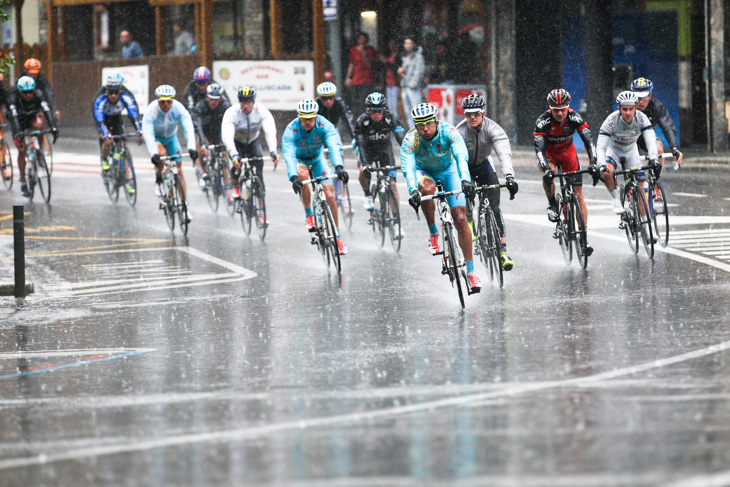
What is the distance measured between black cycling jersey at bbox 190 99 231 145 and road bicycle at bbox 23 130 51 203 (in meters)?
2.92

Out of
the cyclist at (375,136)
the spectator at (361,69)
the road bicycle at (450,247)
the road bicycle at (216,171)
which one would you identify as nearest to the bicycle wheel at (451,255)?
the road bicycle at (450,247)

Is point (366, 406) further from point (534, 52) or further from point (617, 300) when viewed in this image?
point (534, 52)

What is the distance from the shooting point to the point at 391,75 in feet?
104

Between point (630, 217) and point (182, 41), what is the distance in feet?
76.5

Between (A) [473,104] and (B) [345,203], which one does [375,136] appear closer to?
(B) [345,203]

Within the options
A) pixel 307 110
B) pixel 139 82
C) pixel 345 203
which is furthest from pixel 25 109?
pixel 139 82

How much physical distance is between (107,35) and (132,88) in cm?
613

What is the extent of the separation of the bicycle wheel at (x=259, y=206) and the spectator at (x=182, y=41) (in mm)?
18611

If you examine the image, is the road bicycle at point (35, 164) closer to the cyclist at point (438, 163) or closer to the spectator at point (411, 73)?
the spectator at point (411, 73)

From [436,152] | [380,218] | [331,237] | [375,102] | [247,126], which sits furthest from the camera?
[247,126]

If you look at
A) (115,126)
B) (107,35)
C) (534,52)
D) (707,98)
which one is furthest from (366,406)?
(107,35)

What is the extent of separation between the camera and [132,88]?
35.2m

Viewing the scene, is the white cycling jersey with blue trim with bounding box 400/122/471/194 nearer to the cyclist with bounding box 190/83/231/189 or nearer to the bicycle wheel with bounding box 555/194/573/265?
the bicycle wheel with bounding box 555/194/573/265

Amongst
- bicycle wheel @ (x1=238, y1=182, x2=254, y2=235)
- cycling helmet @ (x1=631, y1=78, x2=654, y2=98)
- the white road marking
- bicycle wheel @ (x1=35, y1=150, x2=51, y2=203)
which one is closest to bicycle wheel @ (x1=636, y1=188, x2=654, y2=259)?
cycling helmet @ (x1=631, y1=78, x2=654, y2=98)
